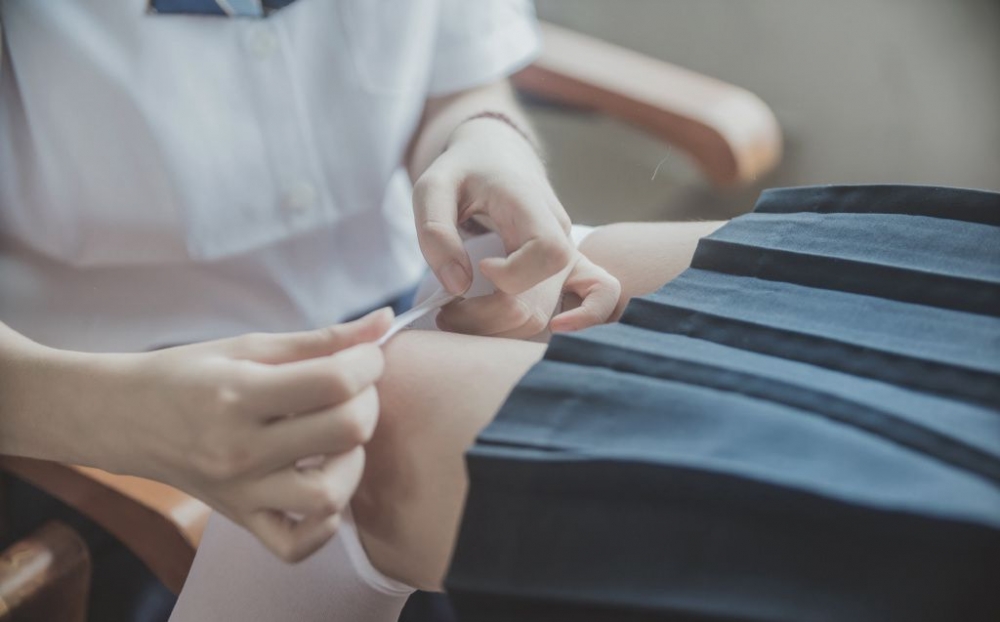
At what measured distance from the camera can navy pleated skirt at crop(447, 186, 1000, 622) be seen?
26cm

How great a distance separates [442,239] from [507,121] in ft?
0.51

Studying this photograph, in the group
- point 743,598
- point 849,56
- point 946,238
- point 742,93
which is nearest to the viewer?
point 743,598

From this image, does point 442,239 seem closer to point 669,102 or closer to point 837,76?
point 669,102

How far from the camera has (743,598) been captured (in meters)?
0.27

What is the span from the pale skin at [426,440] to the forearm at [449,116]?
7.0 inches

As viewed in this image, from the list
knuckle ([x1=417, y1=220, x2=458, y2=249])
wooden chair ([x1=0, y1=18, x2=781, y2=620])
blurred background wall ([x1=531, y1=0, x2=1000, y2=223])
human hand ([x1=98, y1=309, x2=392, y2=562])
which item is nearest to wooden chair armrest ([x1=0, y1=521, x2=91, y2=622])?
human hand ([x1=98, y1=309, x2=392, y2=562])

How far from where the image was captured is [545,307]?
0.42 meters

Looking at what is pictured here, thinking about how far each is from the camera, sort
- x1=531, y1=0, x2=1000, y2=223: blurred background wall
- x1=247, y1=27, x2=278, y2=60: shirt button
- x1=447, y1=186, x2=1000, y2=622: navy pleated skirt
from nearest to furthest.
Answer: x1=447, y1=186, x2=1000, y2=622: navy pleated skirt, x1=247, y1=27, x2=278, y2=60: shirt button, x1=531, y1=0, x2=1000, y2=223: blurred background wall

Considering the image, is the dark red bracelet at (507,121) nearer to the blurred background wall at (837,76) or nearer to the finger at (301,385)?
the finger at (301,385)

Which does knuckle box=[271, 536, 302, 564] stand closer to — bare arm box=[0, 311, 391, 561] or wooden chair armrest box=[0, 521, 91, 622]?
bare arm box=[0, 311, 391, 561]

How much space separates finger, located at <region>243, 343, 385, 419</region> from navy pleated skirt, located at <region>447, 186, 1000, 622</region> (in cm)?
5

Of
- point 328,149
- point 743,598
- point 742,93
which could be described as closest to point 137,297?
point 328,149

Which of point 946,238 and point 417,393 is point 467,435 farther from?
point 946,238

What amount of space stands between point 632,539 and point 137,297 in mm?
339
